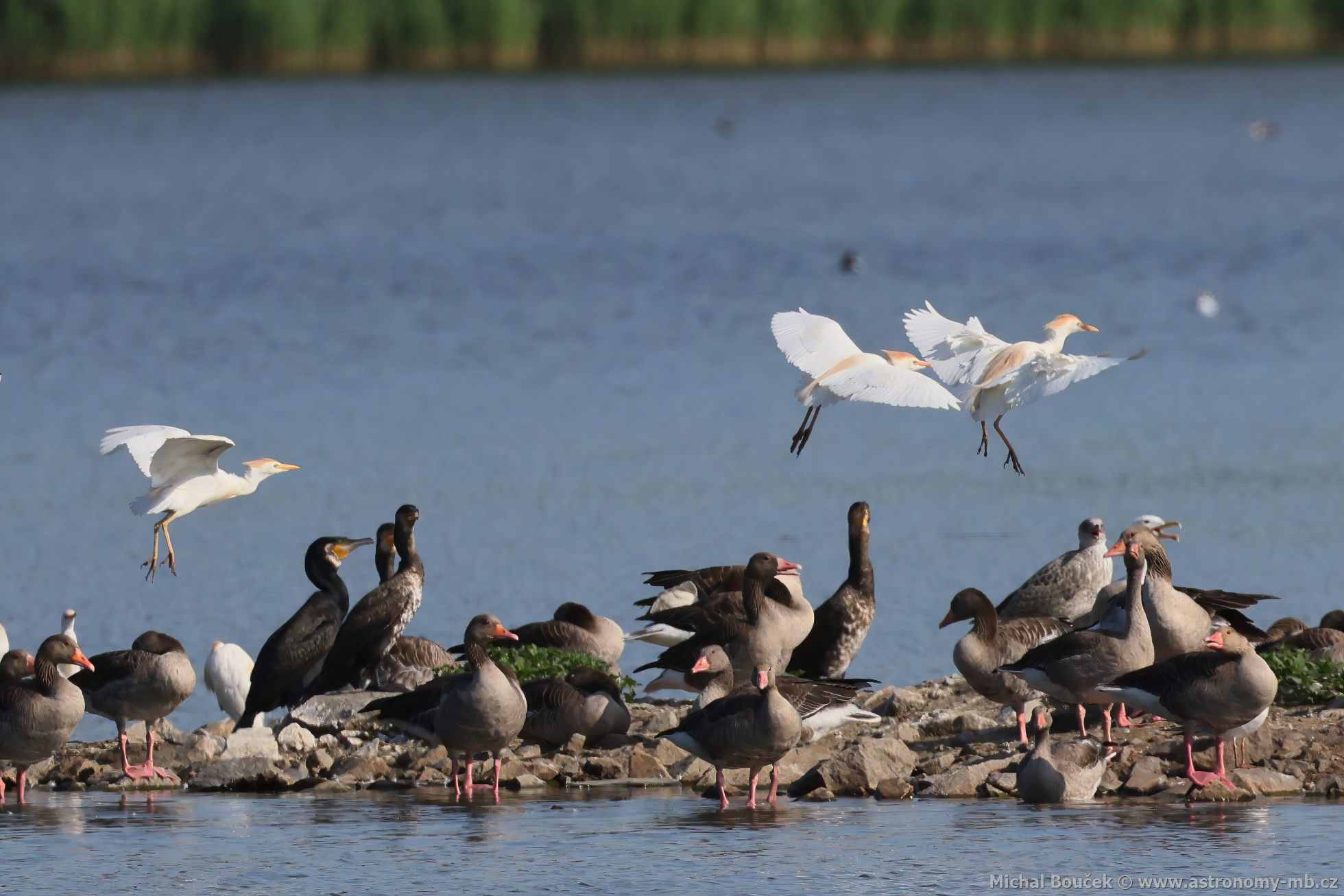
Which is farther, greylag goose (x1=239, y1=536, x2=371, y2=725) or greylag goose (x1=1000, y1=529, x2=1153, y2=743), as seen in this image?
greylag goose (x1=239, y1=536, x2=371, y2=725)

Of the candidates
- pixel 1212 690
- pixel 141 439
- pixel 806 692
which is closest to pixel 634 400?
pixel 141 439

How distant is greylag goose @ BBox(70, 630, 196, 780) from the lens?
500 inches

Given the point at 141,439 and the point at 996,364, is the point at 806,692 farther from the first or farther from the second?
the point at 141,439

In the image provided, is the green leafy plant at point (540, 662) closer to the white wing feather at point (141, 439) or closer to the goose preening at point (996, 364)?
the white wing feather at point (141, 439)

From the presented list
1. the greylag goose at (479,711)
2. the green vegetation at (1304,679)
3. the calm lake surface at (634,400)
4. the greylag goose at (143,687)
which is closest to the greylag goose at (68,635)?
the greylag goose at (143,687)

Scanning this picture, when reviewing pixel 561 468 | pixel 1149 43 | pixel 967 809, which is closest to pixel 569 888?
pixel 967 809

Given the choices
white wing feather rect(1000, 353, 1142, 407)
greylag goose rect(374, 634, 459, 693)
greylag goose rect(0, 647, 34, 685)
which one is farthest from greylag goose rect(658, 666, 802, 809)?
greylag goose rect(0, 647, 34, 685)

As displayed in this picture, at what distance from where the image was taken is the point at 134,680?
1273 centimetres

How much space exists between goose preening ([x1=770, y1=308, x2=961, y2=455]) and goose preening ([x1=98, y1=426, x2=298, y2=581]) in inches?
132

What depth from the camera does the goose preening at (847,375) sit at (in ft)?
42.1

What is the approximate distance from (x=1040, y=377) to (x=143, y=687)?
504 cm

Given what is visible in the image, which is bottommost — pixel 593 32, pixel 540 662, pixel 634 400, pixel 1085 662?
pixel 1085 662

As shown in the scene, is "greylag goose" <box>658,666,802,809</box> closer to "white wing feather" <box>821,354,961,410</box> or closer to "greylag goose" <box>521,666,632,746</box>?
"greylag goose" <box>521,666,632,746</box>

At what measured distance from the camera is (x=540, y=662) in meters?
13.5
